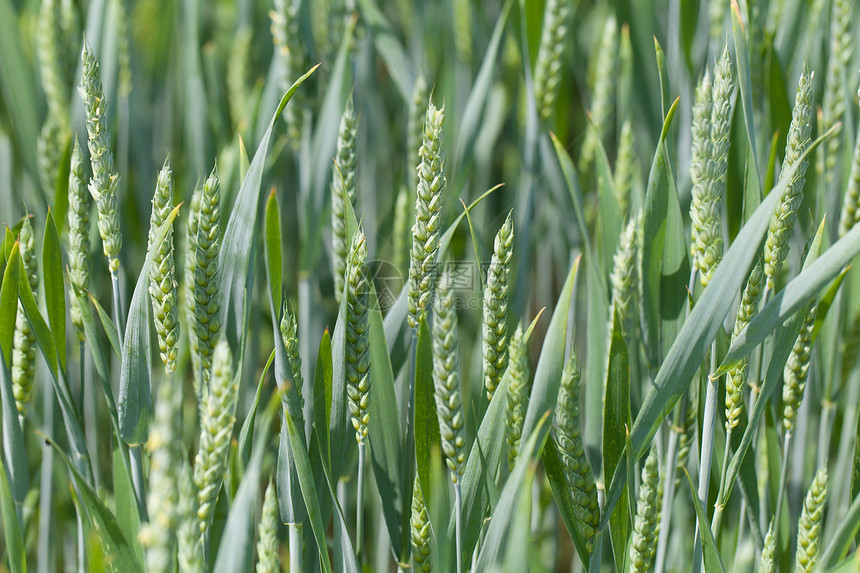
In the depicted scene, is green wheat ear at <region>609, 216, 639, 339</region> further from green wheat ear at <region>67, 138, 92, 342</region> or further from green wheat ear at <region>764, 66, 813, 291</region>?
green wheat ear at <region>67, 138, 92, 342</region>

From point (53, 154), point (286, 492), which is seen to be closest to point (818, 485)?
point (286, 492)

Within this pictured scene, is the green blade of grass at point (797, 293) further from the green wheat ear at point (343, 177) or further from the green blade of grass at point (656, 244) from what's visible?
the green wheat ear at point (343, 177)

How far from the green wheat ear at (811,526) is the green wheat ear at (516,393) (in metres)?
0.25

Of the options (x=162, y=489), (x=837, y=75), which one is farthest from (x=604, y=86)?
(x=162, y=489)

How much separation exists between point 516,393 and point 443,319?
0.08m

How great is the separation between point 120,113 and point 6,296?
61 centimetres

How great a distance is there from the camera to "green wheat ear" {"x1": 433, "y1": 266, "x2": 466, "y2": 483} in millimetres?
517

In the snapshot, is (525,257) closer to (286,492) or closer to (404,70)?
(404,70)

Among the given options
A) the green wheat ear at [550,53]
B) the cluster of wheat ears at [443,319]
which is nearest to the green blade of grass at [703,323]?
the cluster of wheat ears at [443,319]

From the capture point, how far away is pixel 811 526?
613 mm

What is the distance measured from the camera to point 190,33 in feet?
3.37

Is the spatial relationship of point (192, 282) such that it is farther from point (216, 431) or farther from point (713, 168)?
point (713, 168)

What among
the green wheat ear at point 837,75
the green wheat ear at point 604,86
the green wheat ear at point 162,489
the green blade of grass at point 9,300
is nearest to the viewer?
the green wheat ear at point 162,489

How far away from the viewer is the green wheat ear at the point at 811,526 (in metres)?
0.61
